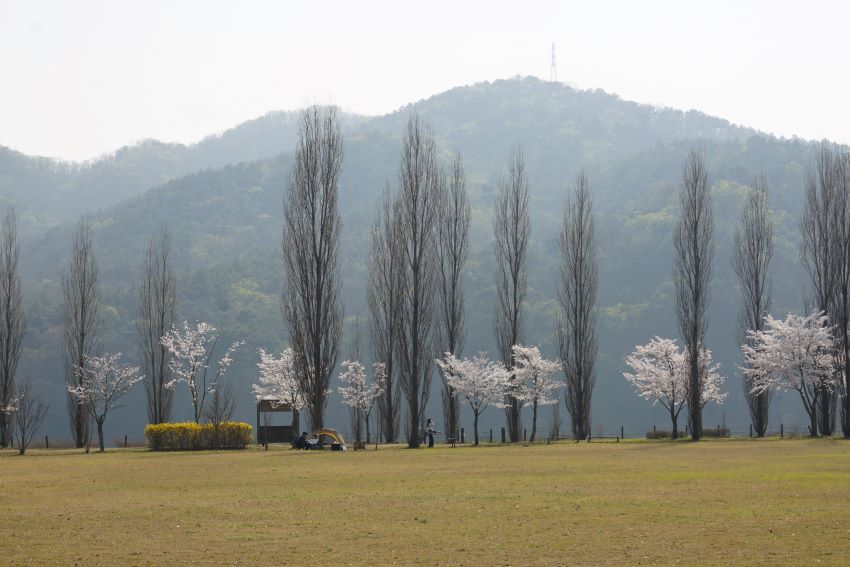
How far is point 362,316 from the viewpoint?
133000 mm

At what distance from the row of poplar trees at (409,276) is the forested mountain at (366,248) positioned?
53123mm

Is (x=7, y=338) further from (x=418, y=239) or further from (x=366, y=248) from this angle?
(x=366, y=248)

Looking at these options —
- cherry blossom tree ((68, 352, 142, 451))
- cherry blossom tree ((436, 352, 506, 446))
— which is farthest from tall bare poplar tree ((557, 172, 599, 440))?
cherry blossom tree ((68, 352, 142, 451))

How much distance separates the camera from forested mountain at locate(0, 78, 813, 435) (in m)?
122

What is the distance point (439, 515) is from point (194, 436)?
107 feet

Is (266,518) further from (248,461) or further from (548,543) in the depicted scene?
(248,461)

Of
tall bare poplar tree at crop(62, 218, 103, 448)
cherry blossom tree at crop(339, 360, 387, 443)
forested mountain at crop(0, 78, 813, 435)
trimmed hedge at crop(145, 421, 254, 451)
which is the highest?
forested mountain at crop(0, 78, 813, 435)

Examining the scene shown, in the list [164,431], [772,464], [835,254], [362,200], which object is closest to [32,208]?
[362,200]

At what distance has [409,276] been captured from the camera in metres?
55.8

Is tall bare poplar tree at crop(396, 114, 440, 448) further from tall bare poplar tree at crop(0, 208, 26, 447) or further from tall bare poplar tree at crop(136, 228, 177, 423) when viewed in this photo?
tall bare poplar tree at crop(0, 208, 26, 447)

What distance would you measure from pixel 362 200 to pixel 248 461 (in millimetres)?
143317

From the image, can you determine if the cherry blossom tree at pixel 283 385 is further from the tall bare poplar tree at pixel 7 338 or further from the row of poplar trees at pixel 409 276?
the tall bare poplar tree at pixel 7 338

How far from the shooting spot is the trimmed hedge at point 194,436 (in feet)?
157

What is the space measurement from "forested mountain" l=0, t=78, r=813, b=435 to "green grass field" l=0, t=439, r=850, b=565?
275 ft
